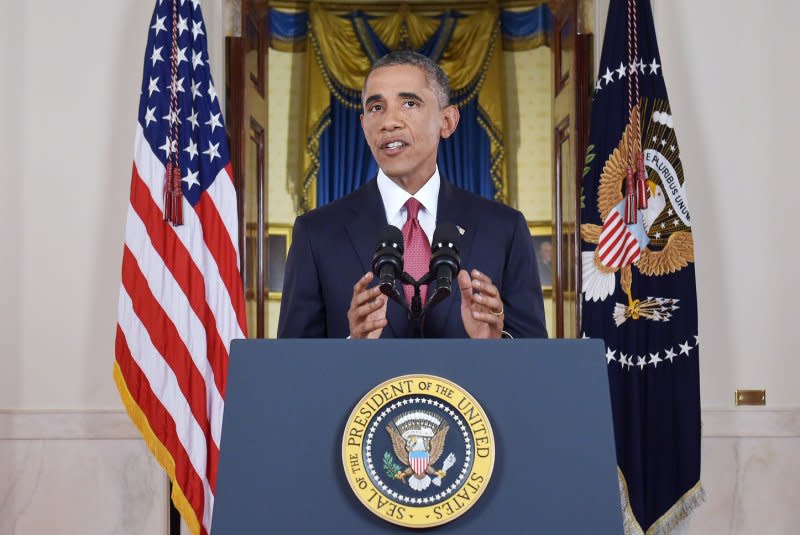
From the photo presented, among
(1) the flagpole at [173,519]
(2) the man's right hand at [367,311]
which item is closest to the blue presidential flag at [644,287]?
(1) the flagpole at [173,519]

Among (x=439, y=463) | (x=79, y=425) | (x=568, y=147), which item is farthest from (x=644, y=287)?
(x=439, y=463)

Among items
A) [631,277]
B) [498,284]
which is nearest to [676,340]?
[631,277]

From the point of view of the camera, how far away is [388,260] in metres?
1.37

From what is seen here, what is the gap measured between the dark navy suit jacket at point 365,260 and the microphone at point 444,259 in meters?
0.49

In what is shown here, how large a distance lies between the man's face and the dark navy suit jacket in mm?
84

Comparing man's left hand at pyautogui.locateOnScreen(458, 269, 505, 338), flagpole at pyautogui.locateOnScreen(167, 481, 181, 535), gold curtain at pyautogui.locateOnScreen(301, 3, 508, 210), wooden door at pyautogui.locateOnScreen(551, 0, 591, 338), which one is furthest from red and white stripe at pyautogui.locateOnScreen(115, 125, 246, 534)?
gold curtain at pyautogui.locateOnScreen(301, 3, 508, 210)

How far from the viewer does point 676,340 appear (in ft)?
12.5

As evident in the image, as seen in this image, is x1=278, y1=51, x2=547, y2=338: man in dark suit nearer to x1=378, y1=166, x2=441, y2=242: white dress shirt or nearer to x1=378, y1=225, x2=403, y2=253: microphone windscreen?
x1=378, y1=166, x2=441, y2=242: white dress shirt

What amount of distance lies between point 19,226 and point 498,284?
2970mm

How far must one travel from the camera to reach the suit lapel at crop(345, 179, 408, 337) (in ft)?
6.53

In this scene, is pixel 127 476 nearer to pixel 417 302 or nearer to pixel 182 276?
pixel 182 276

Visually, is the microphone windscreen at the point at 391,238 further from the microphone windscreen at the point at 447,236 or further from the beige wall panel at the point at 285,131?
the beige wall panel at the point at 285,131

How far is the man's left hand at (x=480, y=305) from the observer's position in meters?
1.51

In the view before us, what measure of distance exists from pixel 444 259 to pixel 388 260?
0.28ft
